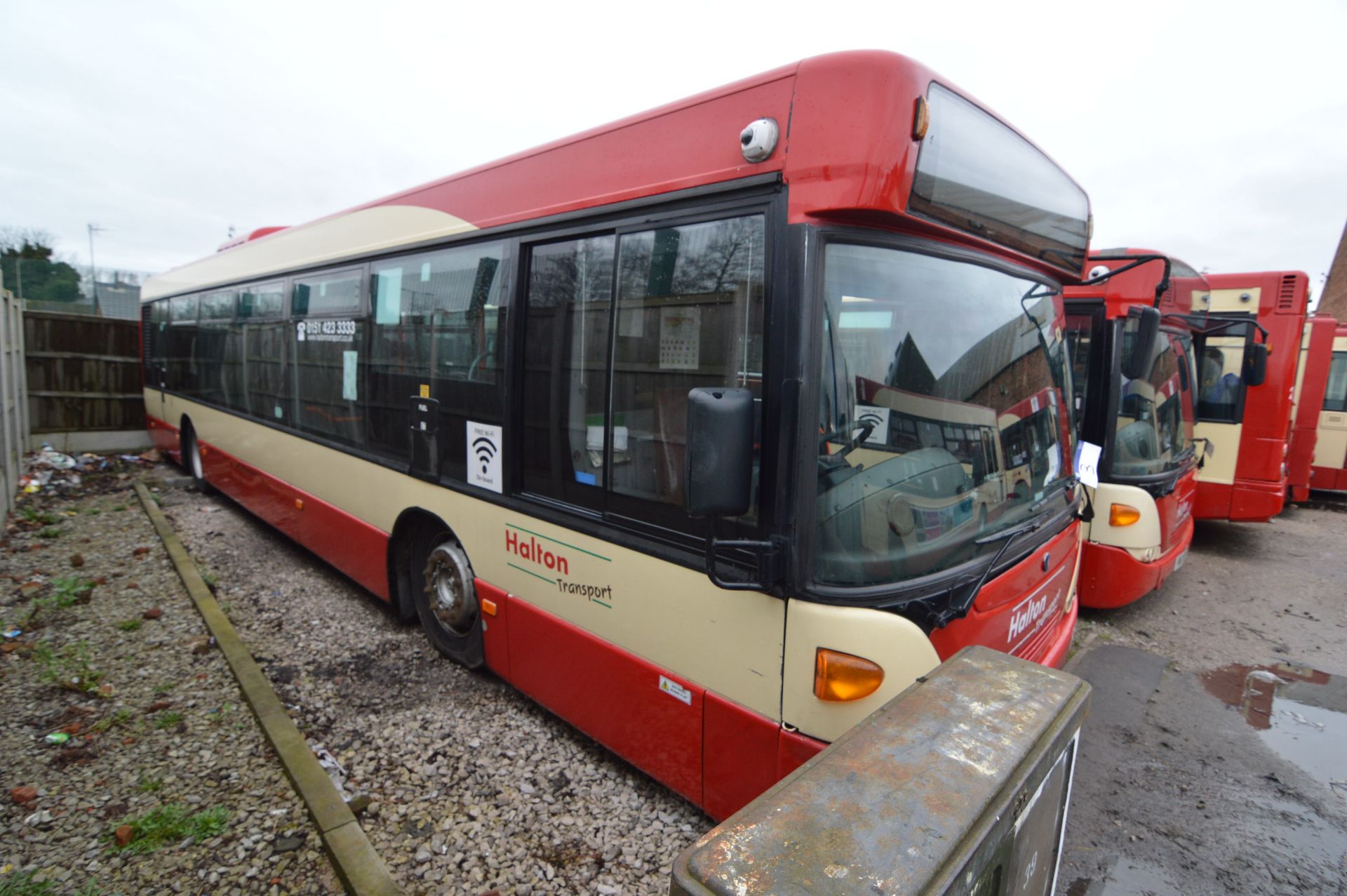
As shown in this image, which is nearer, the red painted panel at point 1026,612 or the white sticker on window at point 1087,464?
the red painted panel at point 1026,612

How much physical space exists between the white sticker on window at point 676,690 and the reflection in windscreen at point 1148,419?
429cm

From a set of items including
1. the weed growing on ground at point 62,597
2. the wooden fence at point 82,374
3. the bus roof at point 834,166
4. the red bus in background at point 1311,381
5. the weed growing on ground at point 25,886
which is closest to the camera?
the bus roof at point 834,166

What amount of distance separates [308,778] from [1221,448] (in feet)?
29.1

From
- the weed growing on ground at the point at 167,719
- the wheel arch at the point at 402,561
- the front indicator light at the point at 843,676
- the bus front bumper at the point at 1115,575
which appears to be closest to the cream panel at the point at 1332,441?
the bus front bumper at the point at 1115,575

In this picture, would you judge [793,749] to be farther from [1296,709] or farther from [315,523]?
[315,523]

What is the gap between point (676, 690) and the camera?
8.72 feet

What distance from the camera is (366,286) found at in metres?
4.66

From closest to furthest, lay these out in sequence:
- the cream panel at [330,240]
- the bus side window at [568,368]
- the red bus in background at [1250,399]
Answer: the bus side window at [568,368] < the cream panel at [330,240] < the red bus in background at [1250,399]

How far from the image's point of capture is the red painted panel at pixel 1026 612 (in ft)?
7.72

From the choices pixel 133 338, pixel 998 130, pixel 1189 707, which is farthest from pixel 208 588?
pixel 133 338

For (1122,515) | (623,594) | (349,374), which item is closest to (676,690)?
(623,594)

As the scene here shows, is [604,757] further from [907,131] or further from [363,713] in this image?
[907,131]

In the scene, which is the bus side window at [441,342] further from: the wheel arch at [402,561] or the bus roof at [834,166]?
the wheel arch at [402,561]

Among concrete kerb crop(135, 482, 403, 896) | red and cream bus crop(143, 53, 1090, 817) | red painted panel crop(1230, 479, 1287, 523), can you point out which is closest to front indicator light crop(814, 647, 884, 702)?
red and cream bus crop(143, 53, 1090, 817)
